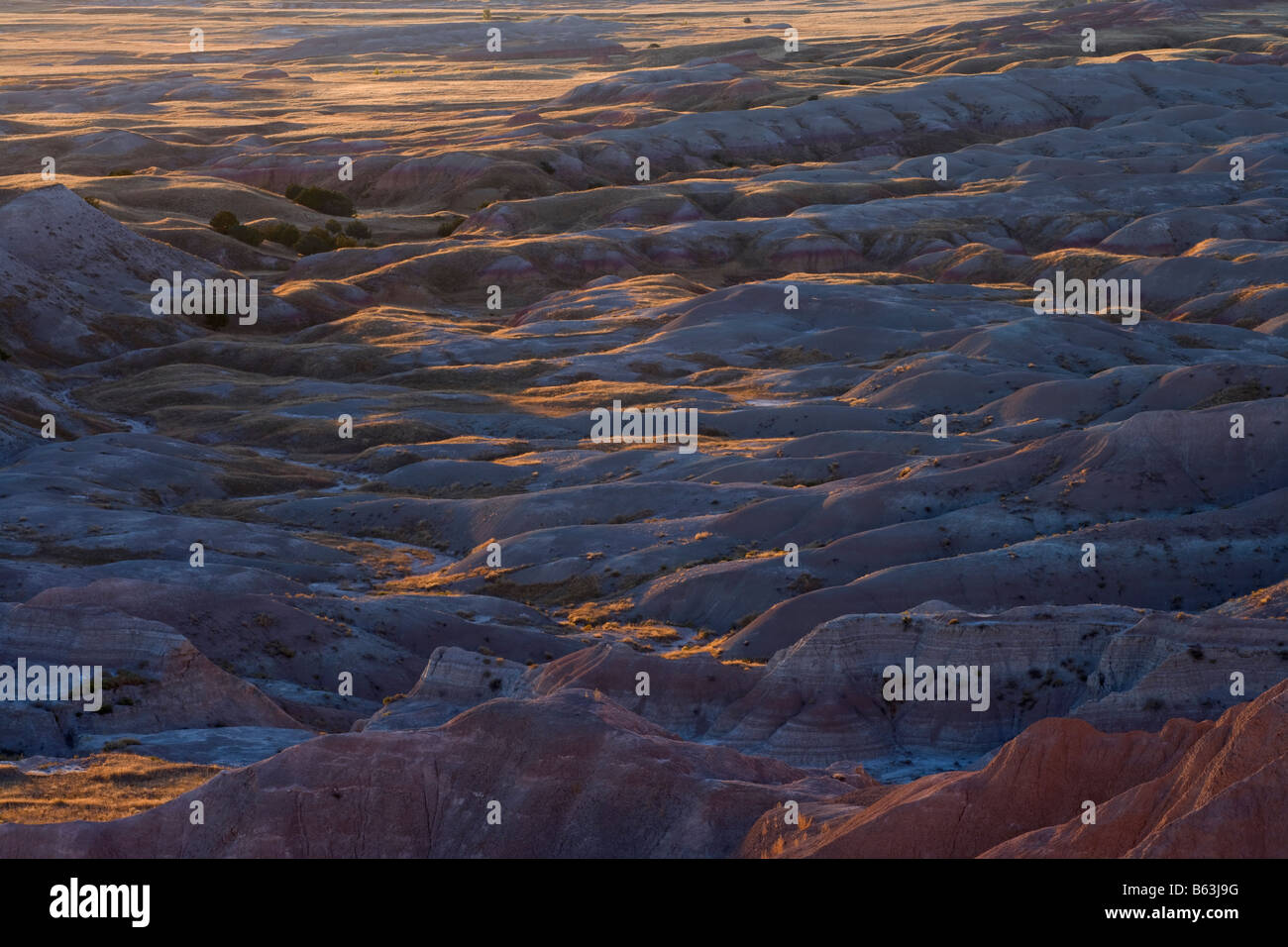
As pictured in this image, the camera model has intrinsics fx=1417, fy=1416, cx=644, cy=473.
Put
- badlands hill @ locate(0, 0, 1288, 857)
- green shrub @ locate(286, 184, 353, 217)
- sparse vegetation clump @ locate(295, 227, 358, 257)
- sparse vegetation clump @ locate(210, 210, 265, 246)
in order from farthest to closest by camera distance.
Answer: green shrub @ locate(286, 184, 353, 217), sparse vegetation clump @ locate(295, 227, 358, 257), sparse vegetation clump @ locate(210, 210, 265, 246), badlands hill @ locate(0, 0, 1288, 857)

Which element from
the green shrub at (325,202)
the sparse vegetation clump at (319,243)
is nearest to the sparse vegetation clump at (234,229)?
the sparse vegetation clump at (319,243)

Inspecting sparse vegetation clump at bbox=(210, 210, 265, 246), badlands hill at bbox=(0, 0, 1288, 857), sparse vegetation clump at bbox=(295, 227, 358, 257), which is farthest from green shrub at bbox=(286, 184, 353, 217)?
sparse vegetation clump at bbox=(210, 210, 265, 246)

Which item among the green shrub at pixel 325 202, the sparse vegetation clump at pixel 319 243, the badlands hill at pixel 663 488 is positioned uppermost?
the green shrub at pixel 325 202

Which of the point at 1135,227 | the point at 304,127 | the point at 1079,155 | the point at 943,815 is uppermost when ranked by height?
the point at 304,127

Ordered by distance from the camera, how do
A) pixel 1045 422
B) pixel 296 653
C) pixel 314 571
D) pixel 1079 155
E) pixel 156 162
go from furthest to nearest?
1. pixel 156 162
2. pixel 1079 155
3. pixel 1045 422
4. pixel 314 571
5. pixel 296 653

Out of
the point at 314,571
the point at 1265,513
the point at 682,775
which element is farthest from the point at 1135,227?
the point at 682,775

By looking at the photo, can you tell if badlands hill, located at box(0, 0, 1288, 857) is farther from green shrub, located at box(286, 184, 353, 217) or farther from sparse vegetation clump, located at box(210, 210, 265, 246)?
sparse vegetation clump, located at box(210, 210, 265, 246)

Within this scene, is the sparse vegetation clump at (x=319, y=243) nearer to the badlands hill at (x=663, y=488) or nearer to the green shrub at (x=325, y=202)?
the badlands hill at (x=663, y=488)

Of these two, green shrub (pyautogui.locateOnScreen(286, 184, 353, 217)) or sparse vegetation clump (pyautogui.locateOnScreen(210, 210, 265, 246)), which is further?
green shrub (pyautogui.locateOnScreen(286, 184, 353, 217))

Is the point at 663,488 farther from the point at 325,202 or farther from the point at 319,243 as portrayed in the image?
the point at 325,202

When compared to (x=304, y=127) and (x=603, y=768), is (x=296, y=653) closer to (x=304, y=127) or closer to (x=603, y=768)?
(x=603, y=768)

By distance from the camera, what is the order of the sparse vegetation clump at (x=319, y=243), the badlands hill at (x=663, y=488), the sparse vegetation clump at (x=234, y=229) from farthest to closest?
the sparse vegetation clump at (x=319, y=243) → the sparse vegetation clump at (x=234, y=229) → the badlands hill at (x=663, y=488)
